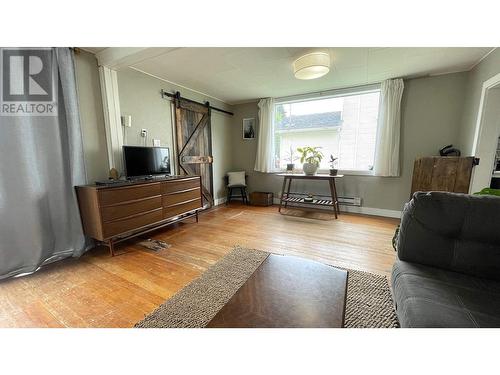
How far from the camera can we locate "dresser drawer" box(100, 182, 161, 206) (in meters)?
1.94

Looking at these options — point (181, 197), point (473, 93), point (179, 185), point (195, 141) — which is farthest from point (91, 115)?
point (473, 93)

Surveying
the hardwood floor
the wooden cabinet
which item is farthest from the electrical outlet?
the wooden cabinet

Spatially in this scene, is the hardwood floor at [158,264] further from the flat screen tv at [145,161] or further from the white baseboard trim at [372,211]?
the flat screen tv at [145,161]

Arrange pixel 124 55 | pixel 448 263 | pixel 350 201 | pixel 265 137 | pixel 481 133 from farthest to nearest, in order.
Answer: pixel 265 137 → pixel 350 201 → pixel 481 133 → pixel 124 55 → pixel 448 263

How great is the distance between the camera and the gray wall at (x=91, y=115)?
2.13 metres

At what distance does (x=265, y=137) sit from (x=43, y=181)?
11.2 ft

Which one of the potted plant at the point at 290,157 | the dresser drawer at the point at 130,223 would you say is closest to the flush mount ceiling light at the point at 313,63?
the potted plant at the point at 290,157

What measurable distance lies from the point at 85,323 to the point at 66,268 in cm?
96

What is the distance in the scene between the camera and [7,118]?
5.33 ft

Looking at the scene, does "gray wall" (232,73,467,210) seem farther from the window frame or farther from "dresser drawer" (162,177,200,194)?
"dresser drawer" (162,177,200,194)

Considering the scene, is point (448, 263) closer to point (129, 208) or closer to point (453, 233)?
point (453, 233)

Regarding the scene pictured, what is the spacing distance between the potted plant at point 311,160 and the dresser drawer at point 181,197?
77.4 inches

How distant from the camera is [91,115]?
223cm
